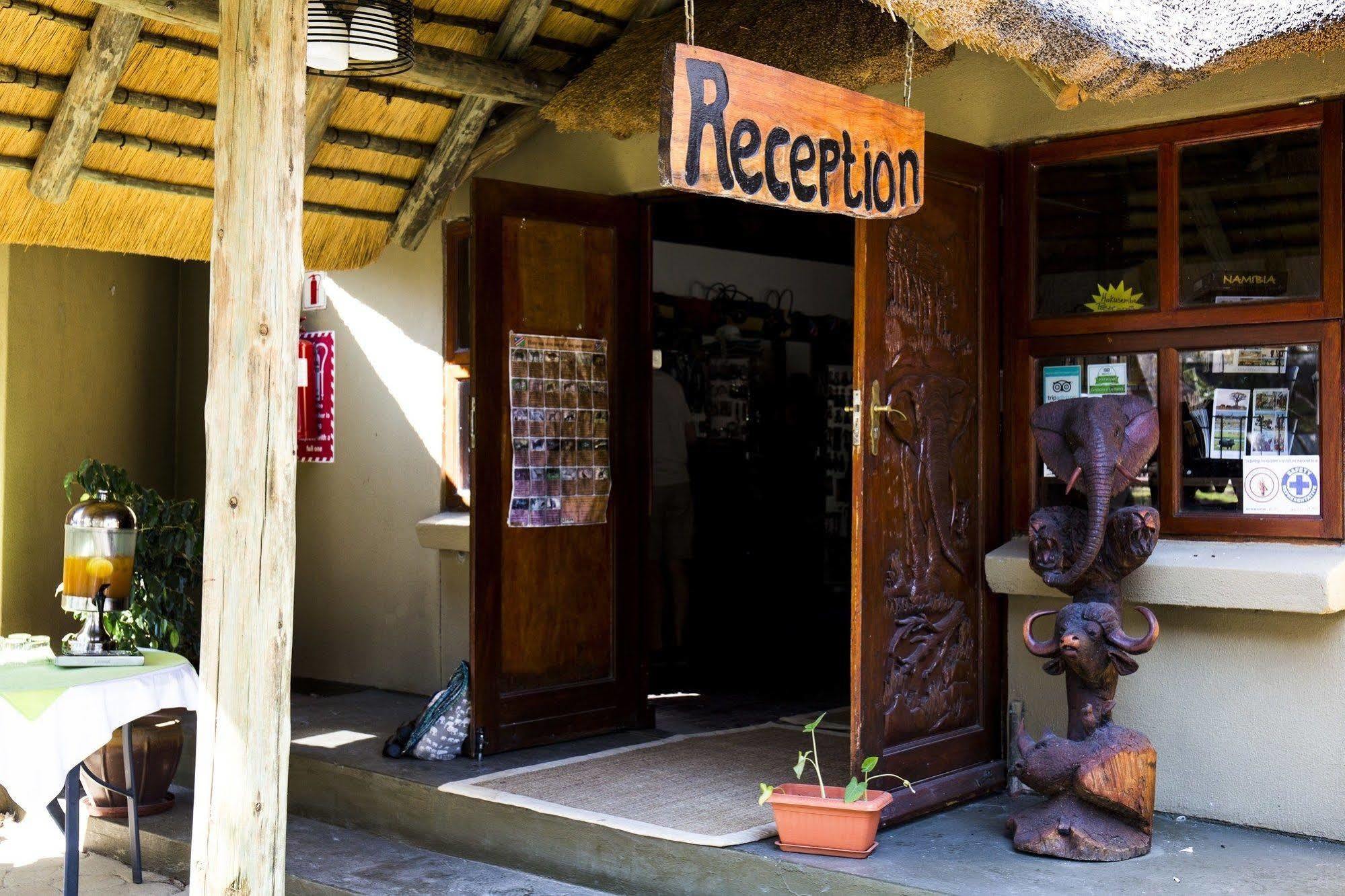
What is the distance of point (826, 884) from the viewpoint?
162 inches

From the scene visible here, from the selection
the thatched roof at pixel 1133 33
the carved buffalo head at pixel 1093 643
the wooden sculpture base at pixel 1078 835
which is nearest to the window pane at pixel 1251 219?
the thatched roof at pixel 1133 33

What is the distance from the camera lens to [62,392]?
7051 millimetres

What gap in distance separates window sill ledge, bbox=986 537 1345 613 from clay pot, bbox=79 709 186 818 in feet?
11.3

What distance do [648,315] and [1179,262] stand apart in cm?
237

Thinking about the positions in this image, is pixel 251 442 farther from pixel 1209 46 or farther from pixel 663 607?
pixel 663 607

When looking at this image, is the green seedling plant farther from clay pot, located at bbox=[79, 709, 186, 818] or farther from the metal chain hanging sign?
clay pot, located at bbox=[79, 709, 186, 818]

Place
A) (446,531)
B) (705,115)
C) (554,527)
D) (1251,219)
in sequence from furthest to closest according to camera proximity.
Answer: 1. (446,531)
2. (554,527)
3. (1251,219)
4. (705,115)

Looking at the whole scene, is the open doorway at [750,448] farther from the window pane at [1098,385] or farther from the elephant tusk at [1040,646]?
the elephant tusk at [1040,646]

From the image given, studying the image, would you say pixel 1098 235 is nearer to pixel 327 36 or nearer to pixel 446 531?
pixel 327 36

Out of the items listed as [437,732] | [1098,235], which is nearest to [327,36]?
[437,732]

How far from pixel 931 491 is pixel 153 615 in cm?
327

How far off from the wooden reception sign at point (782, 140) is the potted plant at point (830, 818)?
1590 mm

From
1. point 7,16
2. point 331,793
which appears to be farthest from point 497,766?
point 7,16

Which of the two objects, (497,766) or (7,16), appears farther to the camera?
(497,766)
